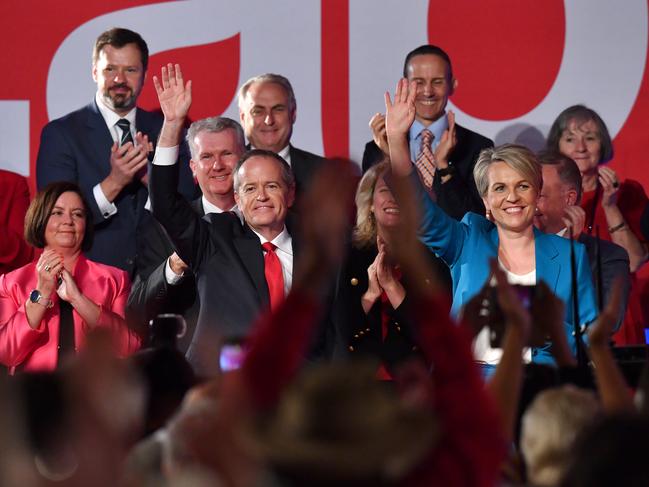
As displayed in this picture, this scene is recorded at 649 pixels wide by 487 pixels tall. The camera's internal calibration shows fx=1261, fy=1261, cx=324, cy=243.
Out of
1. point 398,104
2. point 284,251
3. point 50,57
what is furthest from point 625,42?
point 50,57

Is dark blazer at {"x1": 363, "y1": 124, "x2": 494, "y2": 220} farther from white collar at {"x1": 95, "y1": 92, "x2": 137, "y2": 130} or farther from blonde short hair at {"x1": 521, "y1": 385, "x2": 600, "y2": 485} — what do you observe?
blonde short hair at {"x1": 521, "y1": 385, "x2": 600, "y2": 485}

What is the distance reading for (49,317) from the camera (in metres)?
4.74

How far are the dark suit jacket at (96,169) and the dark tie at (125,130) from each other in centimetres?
5

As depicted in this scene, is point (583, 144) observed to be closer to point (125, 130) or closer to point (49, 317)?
point (125, 130)

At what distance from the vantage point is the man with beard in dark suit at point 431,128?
530cm

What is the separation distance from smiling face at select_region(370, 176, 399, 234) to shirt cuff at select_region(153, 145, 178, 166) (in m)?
0.75

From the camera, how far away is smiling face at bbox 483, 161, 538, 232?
434cm

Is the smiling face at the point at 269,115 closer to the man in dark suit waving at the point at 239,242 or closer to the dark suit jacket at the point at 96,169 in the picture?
the dark suit jacket at the point at 96,169

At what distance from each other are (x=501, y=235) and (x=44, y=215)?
1756 millimetres

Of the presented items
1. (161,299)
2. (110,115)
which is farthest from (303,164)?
(161,299)

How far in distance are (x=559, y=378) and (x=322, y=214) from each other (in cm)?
122

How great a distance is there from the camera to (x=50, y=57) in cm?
592

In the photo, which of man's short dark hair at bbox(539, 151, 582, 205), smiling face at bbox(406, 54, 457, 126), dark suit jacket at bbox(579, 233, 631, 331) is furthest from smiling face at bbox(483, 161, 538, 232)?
smiling face at bbox(406, 54, 457, 126)

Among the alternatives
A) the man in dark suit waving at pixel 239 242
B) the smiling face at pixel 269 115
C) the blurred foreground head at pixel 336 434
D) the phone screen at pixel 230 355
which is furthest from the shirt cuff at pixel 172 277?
the blurred foreground head at pixel 336 434
